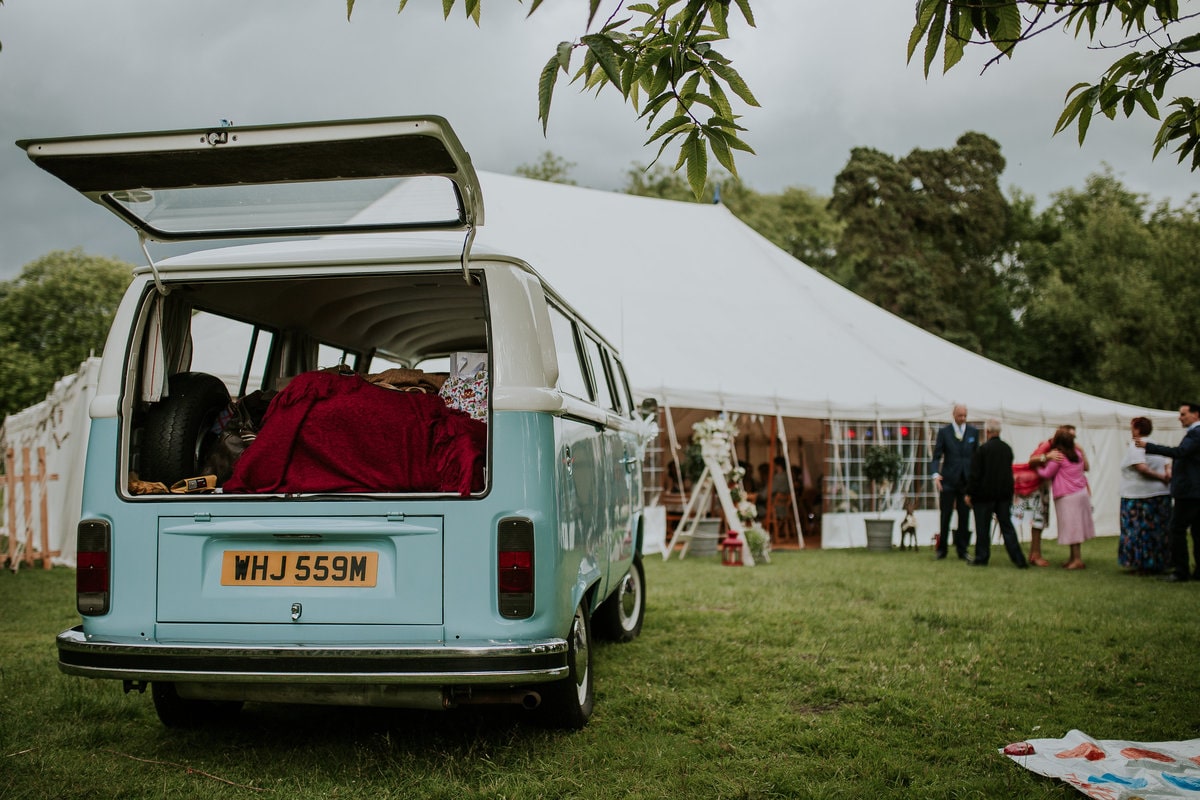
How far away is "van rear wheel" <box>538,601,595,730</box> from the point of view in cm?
427

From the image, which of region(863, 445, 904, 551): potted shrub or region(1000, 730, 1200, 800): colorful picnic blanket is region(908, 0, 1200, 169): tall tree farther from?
region(863, 445, 904, 551): potted shrub

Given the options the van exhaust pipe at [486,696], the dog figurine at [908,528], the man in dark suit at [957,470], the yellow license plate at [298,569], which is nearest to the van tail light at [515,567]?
the van exhaust pipe at [486,696]

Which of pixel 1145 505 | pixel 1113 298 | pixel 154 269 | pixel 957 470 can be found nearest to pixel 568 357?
pixel 154 269

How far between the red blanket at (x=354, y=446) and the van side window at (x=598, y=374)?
1366 millimetres

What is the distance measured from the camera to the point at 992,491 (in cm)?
1189

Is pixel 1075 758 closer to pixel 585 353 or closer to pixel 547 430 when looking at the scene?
pixel 547 430

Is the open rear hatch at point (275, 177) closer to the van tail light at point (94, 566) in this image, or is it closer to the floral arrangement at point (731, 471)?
the van tail light at point (94, 566)

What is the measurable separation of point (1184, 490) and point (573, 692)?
27.7ft

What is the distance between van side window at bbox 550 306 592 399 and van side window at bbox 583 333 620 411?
0.26 metres

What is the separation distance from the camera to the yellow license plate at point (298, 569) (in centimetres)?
370

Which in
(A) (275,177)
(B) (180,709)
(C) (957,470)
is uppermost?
(A) (275,177)

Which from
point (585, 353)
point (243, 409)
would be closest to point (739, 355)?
point (585, 353)

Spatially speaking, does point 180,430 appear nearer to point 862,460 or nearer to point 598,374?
point 598,374

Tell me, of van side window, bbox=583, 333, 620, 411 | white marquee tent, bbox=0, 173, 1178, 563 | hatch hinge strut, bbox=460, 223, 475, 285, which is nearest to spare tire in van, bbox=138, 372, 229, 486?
hatch hinge strut, bbox=460, 223, 475, 285
